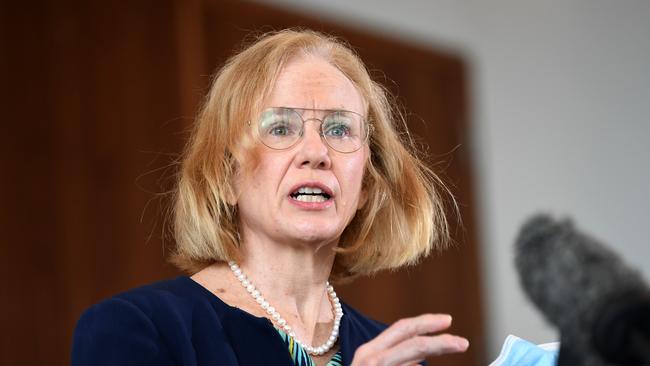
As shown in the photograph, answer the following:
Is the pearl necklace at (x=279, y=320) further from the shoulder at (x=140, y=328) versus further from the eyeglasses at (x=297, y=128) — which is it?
the eyeglasses at (x=297, y=128)

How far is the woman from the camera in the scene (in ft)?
5.56

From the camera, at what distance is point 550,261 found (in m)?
0.81

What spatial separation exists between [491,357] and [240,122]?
443cm

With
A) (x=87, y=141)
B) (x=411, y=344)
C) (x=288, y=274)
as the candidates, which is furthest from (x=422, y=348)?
→ (x=87, y=141)

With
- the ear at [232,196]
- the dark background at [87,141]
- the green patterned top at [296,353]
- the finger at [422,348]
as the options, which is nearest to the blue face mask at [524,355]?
the finger at [422,348]

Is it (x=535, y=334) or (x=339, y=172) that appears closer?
(x=339, y=172)

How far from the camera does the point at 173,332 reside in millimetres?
1623

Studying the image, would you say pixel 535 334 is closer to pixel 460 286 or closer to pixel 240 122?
pixel 460 286

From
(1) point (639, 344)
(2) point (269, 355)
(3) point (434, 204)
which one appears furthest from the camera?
(3) point (434, 204)

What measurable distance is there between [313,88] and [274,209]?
10.0 inches

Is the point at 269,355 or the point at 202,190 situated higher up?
the point at 202,190

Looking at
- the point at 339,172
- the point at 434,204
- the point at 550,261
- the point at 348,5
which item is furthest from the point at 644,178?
the point at 550,261

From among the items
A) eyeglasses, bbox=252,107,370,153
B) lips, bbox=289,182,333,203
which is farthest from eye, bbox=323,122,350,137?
lips, bbox=289,182,333,203

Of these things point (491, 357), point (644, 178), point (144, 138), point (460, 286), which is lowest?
point (491, 357)
